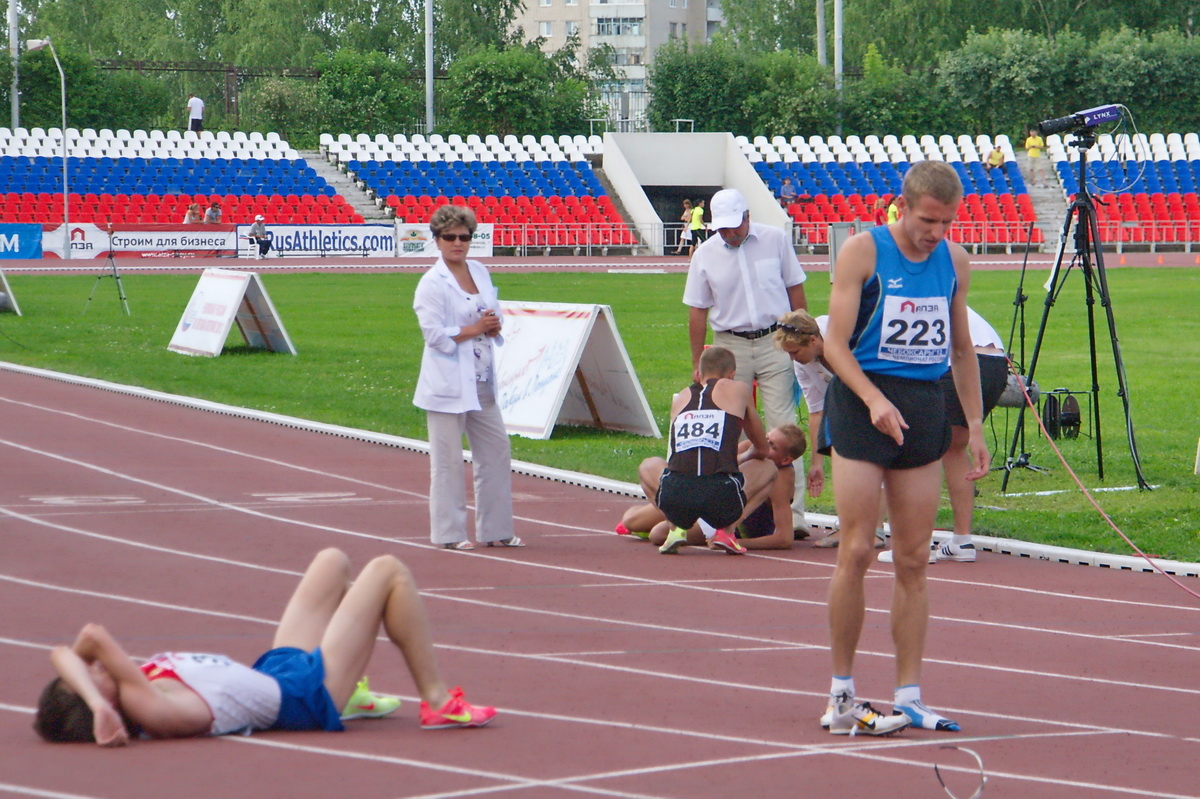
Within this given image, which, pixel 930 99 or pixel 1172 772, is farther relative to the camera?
pixel 930 99

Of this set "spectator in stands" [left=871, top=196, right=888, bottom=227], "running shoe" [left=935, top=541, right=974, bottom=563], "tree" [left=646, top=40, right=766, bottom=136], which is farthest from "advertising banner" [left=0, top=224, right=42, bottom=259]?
"running shoe" [left=935, top=541, right=974, bottom=563]

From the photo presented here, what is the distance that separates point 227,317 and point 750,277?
10923 mm

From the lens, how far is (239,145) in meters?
48.8

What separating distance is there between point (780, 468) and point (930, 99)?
52890 mm

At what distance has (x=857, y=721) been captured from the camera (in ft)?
17.0

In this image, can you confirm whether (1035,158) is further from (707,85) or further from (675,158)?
(707,85)

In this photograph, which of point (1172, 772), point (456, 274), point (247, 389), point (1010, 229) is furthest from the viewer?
point (1010, 229)

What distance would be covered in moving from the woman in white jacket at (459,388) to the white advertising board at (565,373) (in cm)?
400

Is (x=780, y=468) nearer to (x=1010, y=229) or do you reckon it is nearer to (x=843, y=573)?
(x=843, y=573)

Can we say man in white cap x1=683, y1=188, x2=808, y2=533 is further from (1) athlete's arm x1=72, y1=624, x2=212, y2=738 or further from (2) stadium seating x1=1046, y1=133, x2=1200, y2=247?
(2) stadium seating x1=1046, y1=133, x2=1200, y2=247

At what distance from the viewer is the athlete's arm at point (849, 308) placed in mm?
5137

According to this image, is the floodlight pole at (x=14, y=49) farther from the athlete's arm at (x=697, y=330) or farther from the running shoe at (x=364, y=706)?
the running shoe at (x=364, y=706)

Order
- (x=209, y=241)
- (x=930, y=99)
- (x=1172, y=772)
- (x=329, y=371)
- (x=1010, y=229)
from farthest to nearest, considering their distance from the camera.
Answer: (x=930, y=99)
(x=1010, y=229)
(x=209, y=241)
(x=329, y=371)
(x=1172, y=772)

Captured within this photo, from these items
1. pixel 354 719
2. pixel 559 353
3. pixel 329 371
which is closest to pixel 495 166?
pixel 329 371
